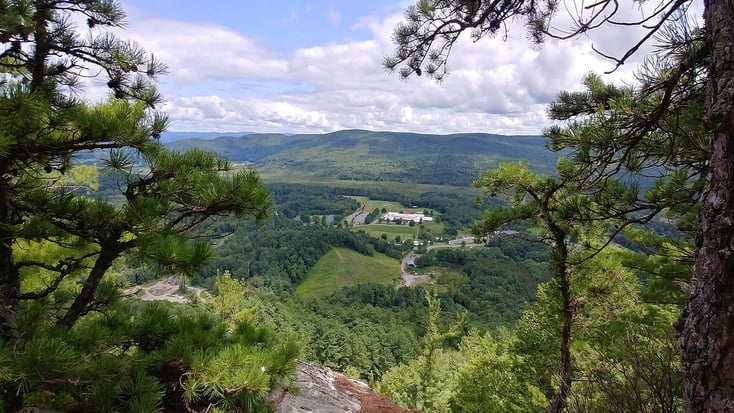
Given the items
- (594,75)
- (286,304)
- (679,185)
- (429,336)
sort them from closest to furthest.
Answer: (679,185) < (594,75) < (429,336) < (286,304)

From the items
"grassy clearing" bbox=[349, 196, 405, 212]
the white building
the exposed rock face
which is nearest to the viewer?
the exposed rock face

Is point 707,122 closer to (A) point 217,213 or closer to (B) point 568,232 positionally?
(A) point 217,213

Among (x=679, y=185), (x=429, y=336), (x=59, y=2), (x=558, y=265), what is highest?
(x=59, y=2)

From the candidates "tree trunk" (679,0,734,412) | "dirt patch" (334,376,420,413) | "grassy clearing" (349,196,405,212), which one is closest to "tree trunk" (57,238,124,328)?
"tree trunk" (679,0,734,412)

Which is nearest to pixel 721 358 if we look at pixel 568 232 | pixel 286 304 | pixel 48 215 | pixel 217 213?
A: pixel 217 213

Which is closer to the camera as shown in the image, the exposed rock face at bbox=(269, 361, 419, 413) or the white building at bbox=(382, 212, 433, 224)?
the exposed rock face at bbox=(269, 361, 419, 413)

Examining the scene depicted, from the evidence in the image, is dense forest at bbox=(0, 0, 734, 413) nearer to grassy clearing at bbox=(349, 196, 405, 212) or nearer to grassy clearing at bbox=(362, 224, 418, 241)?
grassy clearing at bbox=(362, 224, 418, 241)

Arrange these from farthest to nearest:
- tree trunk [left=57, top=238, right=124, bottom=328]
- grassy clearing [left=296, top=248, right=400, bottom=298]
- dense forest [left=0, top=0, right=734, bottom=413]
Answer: grassy clearing [left=296, top=248, right=400, bottom=298] → tree trunk [left=57, top=238, right=124, bottom=328] → dense forest [left=0, top=0, right=734, bottom=413]

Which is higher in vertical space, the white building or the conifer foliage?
the conifer foliage

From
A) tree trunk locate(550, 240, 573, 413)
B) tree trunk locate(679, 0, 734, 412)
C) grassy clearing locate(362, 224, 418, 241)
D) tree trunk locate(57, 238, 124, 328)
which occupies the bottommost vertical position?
grassy clearing locate(362, 224, 418, 241)
